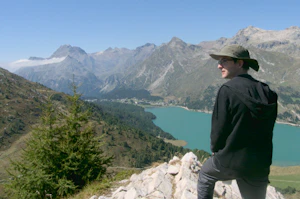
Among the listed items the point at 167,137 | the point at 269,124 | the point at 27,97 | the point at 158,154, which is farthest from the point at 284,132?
the point at 269,124

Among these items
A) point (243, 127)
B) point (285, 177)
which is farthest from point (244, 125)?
point (285, 177)

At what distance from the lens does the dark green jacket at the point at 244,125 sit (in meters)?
3.73

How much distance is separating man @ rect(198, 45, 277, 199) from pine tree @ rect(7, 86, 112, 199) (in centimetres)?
741

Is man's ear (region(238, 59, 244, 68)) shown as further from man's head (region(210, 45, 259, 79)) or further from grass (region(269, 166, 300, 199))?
grass (region(269, 166, 300, 199))

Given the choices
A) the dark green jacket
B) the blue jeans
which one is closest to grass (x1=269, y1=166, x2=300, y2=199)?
the blue jeans

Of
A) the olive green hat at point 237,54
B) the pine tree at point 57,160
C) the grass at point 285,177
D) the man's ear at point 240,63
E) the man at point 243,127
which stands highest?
the olive green hat at point 237,54

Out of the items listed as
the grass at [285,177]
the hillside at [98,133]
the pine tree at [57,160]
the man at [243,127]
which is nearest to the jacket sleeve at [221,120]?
the man at [243,127]

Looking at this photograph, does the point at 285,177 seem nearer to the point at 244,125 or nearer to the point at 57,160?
the point at 57,160

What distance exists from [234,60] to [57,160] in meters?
10.2

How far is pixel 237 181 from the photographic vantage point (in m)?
4.30

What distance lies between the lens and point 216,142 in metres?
4.06

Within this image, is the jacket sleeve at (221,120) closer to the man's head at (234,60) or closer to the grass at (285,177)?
the man's head at (234,60)

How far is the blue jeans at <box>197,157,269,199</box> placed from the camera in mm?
4086

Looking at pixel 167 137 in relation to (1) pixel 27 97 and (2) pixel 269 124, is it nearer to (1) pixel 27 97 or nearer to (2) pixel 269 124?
(1) pixel 27 97
